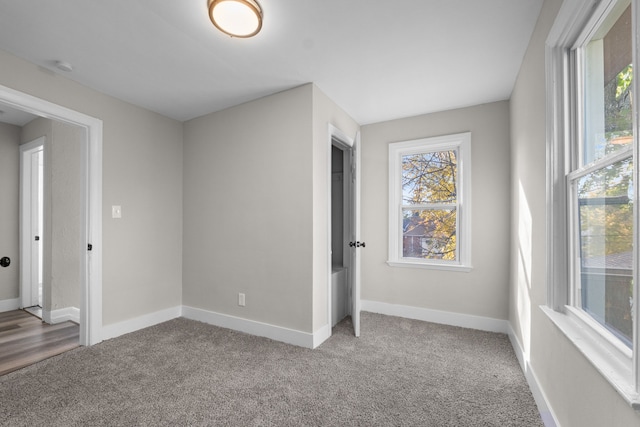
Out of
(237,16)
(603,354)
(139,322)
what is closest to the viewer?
(603,354)

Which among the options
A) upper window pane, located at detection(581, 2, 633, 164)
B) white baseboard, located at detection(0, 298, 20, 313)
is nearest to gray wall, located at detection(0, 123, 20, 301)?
white baseboard, located at detection(0, 298, 20, 313)

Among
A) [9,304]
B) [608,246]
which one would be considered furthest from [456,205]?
[9,304]

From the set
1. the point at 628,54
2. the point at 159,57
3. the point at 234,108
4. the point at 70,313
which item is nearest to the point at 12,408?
the point at 70,313

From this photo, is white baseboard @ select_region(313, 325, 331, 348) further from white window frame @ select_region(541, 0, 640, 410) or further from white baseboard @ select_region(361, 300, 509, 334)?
white window frame @ select_region(541, 0, 640, 410)

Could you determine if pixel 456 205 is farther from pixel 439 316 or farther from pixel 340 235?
pixel 340 235

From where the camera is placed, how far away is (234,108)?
319cm

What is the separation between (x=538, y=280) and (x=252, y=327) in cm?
246

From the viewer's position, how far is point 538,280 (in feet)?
6.06

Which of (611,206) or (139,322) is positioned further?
(139,322)

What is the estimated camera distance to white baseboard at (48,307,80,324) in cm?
332

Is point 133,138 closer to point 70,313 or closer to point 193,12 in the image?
point 193,12

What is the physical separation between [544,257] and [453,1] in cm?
158

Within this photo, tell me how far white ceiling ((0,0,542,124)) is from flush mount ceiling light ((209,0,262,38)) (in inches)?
2.8

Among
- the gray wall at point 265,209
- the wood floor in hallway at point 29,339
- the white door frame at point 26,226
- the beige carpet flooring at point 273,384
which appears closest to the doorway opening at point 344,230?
the gray wall at point 265,209
